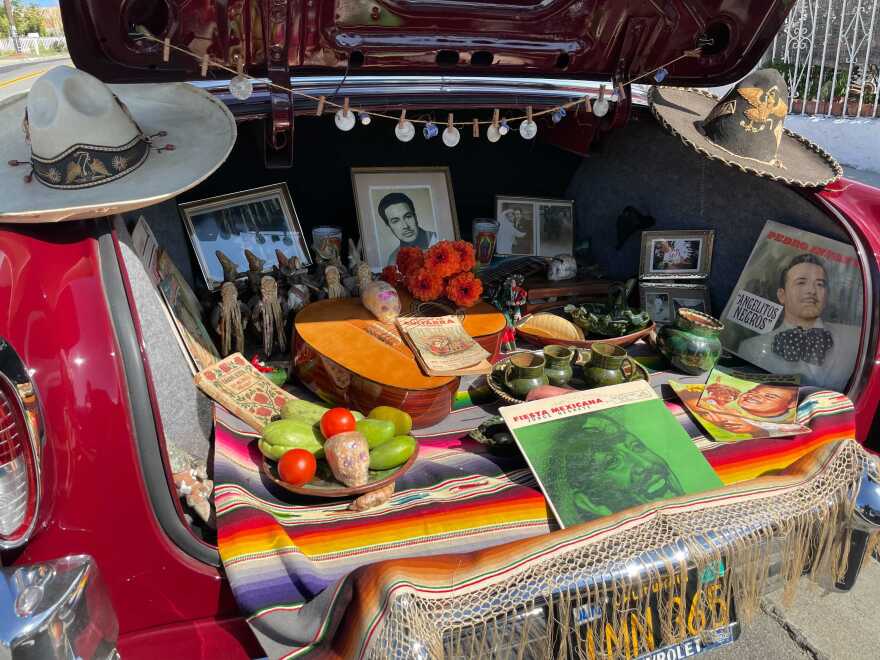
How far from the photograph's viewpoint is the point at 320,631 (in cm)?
120

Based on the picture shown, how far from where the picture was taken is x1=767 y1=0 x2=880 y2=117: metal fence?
273 inches

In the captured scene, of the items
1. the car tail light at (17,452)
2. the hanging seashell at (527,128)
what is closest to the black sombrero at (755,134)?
the hanging seashell at (527,128)

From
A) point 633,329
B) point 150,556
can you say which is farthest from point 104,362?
point 633,329

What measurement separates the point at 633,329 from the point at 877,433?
0.83 m

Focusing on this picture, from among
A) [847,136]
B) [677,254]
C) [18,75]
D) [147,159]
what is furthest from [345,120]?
[18,75]

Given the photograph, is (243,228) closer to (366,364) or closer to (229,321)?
(229,321)

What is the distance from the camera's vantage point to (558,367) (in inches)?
82.7

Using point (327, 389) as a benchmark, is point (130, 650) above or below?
below

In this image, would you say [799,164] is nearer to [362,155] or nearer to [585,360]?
[585,360]

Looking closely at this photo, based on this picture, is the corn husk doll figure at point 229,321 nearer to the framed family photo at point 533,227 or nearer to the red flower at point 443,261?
the red flower at point 443,261

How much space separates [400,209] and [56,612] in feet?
6.99

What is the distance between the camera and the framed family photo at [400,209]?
9.24 ft

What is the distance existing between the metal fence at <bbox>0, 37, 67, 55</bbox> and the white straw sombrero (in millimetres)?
26332

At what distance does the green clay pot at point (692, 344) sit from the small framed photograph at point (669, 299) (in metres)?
0.30
